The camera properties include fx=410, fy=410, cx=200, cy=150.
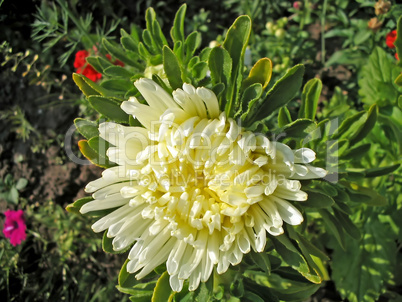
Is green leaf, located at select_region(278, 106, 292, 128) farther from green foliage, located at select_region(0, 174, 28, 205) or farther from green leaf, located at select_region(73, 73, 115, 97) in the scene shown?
green foliage, located at select_region(0, 174, 28, 205)

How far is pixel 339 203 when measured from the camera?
1923 mm

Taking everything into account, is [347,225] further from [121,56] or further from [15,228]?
[15,228]

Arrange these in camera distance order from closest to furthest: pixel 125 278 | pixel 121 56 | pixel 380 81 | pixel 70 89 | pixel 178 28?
pixel 125 278 → pixel 178 28 → pixel 121 56 → pixel 380 81 → pixel 70 89

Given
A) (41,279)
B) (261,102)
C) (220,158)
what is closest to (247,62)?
(261,102)

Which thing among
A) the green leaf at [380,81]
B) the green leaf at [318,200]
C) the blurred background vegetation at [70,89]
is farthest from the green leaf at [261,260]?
the blurred background vegetation at [70,89]

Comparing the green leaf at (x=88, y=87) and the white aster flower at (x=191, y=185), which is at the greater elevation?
the green leaf at (x=88, y=87)

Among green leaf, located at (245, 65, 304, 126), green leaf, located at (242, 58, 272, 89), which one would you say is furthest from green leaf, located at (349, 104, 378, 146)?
green leaf, located at (242, 58, 272, 89)

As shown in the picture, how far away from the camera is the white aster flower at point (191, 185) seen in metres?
1.48

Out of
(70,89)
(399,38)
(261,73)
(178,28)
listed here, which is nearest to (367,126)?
(399,38)

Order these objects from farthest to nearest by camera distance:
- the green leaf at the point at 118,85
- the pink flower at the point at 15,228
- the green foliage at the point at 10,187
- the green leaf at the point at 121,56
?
1. the green foliage at the point at 10,187
2. the pink flower at the point at 15,228
3. the green leaf at the point at 121,56
4. the green leaf at the point at 118,85

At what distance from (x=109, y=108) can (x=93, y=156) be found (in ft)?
0.71

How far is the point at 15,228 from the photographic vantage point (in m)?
3.36

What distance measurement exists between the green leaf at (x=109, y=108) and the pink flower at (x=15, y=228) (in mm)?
2118

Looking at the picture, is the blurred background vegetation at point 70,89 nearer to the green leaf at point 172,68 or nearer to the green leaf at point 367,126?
the green leaf at point 367,126
